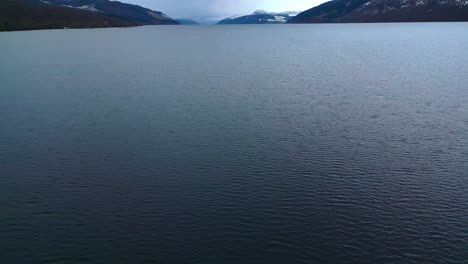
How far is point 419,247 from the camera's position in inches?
1591

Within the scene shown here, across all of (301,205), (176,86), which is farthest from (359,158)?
(176,86)

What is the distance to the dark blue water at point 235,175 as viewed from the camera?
4128 centimetres

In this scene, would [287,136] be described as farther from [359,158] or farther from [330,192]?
[330,192]

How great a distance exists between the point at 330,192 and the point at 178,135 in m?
32.8

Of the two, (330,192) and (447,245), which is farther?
(330,192)

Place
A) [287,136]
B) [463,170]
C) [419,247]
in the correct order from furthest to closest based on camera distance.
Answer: [287,136] < [463,170] < [419,247]

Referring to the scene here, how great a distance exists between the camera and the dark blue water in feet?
135

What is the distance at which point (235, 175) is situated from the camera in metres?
57.8

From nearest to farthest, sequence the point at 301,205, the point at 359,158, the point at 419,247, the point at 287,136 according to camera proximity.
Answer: the point at 419,247, the point at 301,205, the point at 359,158, the point at 287,136

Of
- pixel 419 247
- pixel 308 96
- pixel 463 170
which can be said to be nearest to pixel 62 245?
pixel 419 247

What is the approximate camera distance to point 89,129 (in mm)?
79375

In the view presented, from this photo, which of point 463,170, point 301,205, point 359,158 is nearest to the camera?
point 301,205

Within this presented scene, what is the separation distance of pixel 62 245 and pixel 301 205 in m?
26.7

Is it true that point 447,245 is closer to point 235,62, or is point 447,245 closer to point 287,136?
point 287,136
